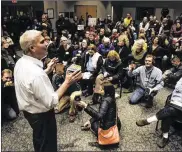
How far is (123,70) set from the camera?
4539 millimetres

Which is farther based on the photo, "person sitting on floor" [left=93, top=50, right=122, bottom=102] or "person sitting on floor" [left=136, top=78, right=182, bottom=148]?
"person sitting on floor" [left=93, top=50, right=122, bottom=102]

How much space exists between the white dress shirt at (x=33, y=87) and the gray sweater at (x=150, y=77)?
2.55 metres

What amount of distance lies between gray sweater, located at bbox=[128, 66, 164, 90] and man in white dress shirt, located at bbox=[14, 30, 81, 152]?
2439 mm

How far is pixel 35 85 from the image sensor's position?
5.09 ft

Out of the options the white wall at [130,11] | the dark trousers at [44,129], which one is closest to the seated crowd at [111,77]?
the dark trousers at [44,129]

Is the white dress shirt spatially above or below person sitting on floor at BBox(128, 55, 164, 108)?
above

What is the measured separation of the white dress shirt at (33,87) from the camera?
1.57 meters

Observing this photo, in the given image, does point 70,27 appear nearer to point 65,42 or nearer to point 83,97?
point 65,42

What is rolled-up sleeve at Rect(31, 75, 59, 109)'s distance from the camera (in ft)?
5.10

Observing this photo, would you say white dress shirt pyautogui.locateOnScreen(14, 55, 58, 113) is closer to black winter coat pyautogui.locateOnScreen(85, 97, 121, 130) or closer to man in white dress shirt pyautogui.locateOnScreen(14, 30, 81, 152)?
man in white dress shirt pyautogui.locateOnScreen(14, 30, 81, 152)

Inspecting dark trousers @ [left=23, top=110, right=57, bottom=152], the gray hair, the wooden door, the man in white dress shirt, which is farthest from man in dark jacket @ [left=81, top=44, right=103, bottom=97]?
the wooden door

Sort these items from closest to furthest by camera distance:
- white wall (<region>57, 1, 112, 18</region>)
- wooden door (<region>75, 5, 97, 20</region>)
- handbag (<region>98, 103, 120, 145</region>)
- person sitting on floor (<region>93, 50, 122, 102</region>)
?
handbag (<region>98, 103, 120, 145</region>) < person sitting on floor (<region>93, 50, 122, 102</region>) < white wall (<region>57, 1, 112, 18</region>) < wooden door (<region>75, 5, 97, 20</region>)

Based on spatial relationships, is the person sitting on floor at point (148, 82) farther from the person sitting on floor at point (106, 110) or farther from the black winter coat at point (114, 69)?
the person sitting on floor at point (106, 110)

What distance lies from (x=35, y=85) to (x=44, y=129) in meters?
0.44
